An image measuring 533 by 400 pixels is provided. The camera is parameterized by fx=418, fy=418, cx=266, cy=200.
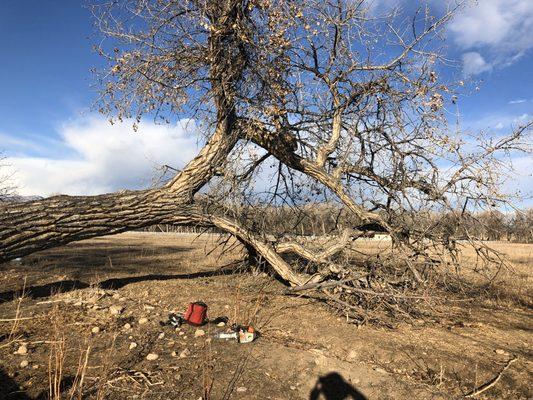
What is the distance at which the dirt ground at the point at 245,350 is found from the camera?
356 centimetres

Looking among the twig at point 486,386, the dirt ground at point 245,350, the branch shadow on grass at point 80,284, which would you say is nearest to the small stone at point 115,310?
the dirt ground at point 245,350

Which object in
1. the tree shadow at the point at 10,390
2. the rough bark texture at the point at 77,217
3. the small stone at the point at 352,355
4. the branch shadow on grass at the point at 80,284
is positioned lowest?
the tree shadow at the point at 10,390

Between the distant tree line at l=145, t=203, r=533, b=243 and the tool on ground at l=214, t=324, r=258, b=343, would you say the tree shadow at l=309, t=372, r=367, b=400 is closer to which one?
the tool on ground at l=214, t=324, r=258, b=343

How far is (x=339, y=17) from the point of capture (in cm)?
730

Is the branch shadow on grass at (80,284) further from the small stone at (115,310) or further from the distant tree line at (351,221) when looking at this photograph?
the small stone at (115,310)

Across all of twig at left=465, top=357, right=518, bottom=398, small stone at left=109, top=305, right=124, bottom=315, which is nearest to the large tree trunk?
small stone at left=109, top=305, right=124, bottom=315

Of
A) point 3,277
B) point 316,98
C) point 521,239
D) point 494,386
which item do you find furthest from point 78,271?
point 521,239

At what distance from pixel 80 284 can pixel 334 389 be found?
18.6 feet

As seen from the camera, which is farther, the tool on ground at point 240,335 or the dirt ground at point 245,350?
the tool on ground at point 240,335

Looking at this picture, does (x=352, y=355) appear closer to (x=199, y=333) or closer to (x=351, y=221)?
(x=199, y=333)

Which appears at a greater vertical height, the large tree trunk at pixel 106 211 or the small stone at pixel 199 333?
the large tree trunk at pixel 106 211

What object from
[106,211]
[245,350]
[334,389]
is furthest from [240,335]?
[106,211]

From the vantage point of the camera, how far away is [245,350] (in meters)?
4.48

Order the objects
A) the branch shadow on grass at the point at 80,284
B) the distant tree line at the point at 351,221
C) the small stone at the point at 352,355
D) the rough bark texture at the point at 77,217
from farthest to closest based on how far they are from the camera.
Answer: the distant tree line at the point at 351,221 < the branch shadow on grass at the point at 80,284 < the rough bark texture at the point at 77,217 < the small stone at the point at 352,355
